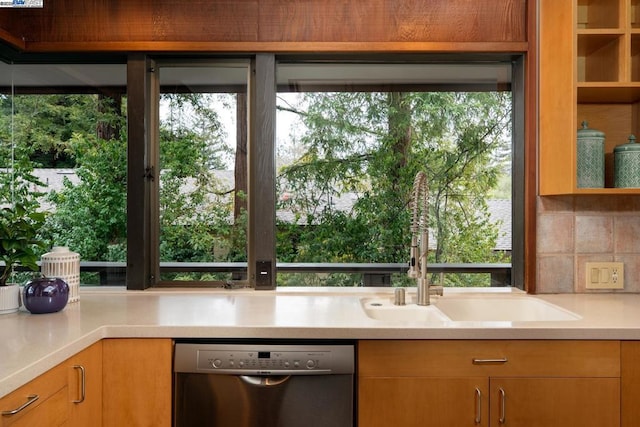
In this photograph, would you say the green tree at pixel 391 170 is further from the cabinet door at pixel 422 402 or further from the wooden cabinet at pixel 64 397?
the wooden cabinet at pixel 64 397

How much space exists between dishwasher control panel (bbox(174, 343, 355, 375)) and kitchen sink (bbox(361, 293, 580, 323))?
390 mm

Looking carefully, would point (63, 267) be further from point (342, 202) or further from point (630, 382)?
point (630, 382)

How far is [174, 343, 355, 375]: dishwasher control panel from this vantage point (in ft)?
5.08

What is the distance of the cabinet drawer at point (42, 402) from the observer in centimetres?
112

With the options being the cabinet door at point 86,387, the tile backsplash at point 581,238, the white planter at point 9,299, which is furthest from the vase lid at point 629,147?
the white planter at point 9,299

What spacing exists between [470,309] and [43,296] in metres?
1.74

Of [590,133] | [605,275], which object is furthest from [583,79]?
[605,275]

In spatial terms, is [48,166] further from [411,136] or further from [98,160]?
[411,136]

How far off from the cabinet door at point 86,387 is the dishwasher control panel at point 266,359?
0.82ft

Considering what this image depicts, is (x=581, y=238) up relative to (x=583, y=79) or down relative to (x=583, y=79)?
down

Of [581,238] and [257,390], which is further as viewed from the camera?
[581,238]

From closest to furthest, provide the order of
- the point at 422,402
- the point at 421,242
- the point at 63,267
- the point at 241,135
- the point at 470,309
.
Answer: the point at 422,402 → the point at 63,267 → the point at 421,242 → the point at 470,309 → the point at 241,135

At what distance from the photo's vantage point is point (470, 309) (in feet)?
6.95

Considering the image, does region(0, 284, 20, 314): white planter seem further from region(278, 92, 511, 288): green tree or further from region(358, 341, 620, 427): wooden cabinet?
region(358, 341, 620, 427): wooden cabinet
